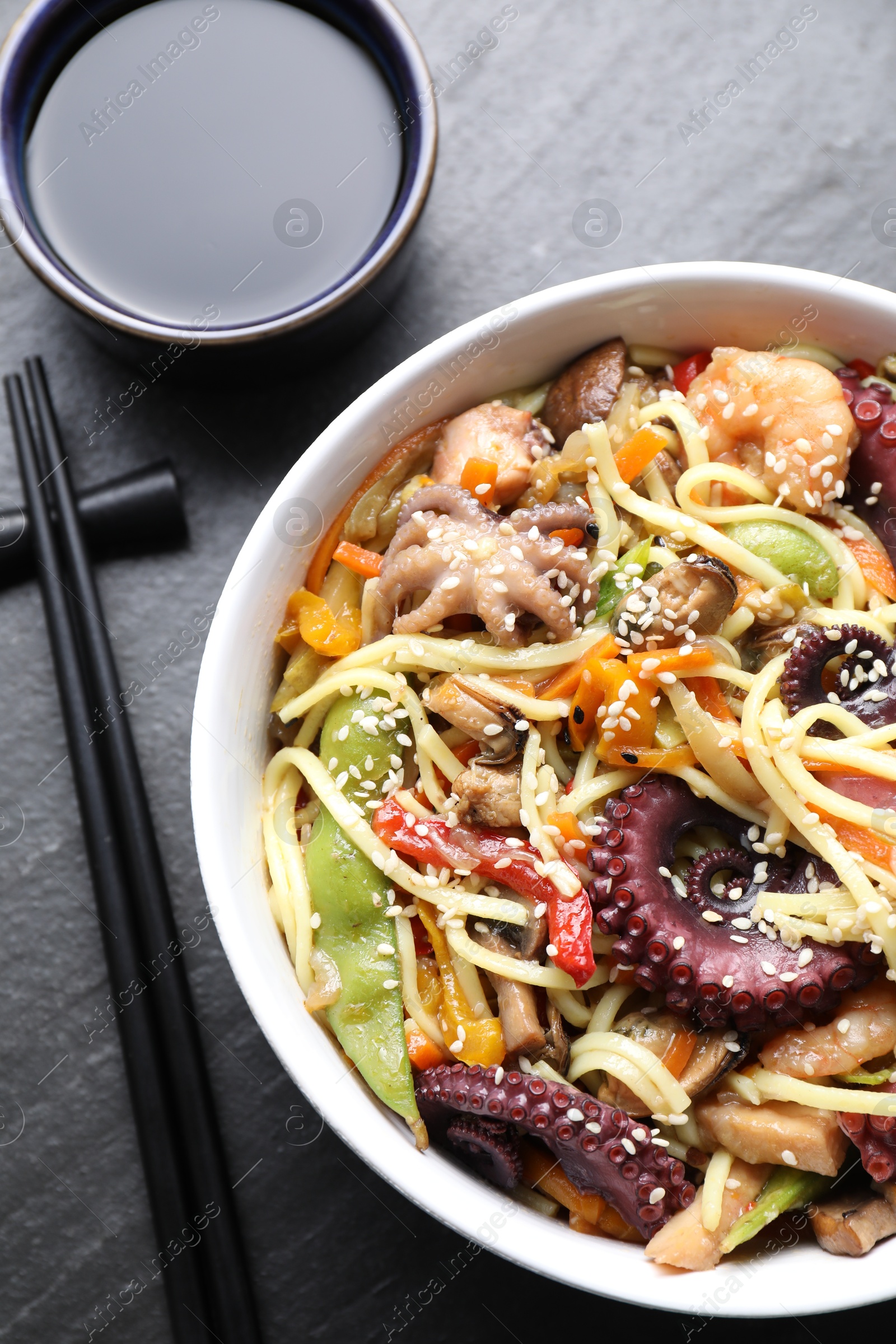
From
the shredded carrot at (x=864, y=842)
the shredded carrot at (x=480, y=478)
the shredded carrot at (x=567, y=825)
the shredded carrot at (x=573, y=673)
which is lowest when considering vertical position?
the shredded carrot at (x=864, y=842)

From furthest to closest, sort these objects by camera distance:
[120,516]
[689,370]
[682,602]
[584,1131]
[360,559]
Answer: [120,516], [689,370], [360,559], [682,602], [584,1131]

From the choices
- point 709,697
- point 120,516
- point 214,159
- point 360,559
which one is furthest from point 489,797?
point 214,159

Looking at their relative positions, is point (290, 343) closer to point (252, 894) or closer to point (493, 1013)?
point (252, 894)

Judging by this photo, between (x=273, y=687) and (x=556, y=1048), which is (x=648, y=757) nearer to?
(x=556, y=1048)

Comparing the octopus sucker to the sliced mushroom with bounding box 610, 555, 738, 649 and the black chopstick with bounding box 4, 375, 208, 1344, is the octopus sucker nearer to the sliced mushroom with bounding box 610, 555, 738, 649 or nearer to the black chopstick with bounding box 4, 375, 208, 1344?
the sliced mushroom with bounding box 610, 555, 738, 649

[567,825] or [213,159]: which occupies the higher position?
[213,159]

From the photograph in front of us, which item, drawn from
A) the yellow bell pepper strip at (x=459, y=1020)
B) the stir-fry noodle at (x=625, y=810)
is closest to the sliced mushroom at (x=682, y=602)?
the stir-fry noodle at (x=625, y=810)

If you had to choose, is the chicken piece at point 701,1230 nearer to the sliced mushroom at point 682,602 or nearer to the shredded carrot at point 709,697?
the shredded carrot at point 709,697

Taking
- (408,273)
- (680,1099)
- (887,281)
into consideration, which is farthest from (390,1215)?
(887,281)
